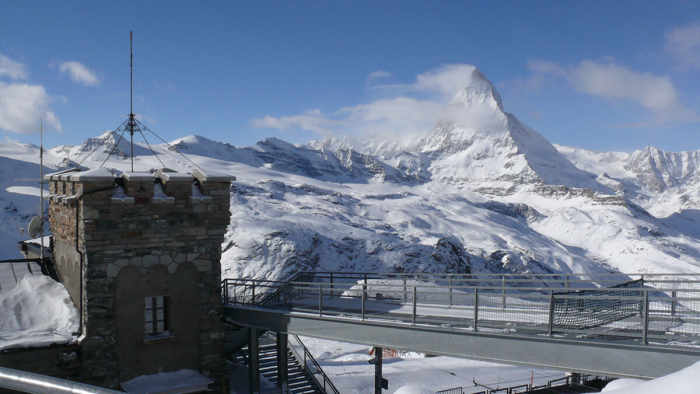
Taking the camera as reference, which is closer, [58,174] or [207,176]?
[207,176]

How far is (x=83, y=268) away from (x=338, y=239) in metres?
73.2

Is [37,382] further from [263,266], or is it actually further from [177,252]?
[263,266]

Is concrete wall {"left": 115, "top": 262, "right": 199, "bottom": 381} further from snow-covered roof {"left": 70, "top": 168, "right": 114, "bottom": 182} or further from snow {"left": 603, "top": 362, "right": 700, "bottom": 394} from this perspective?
snow {"left": 603, "top": 362, "right": 700, "bottom": 394}

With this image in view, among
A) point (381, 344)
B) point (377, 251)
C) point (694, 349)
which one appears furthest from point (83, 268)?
point (377, 251)

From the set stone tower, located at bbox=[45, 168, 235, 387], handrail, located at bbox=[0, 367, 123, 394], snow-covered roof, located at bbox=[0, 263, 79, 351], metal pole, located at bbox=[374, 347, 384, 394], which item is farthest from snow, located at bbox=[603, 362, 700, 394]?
metal pole, located at bbox=[374, 347, 384, 394]

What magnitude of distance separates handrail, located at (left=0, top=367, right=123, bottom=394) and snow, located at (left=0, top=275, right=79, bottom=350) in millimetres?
9928

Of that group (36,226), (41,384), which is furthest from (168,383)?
(41,384)

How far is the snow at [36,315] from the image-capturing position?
37.3 ft

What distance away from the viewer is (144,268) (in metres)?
12.6

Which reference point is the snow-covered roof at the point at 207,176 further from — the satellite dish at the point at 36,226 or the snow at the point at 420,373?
the snow at the point at 420,373

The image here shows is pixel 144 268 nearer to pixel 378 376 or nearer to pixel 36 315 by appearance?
pixel 36 315

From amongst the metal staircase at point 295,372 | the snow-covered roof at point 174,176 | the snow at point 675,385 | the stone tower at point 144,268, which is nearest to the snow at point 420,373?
the metal staircase at point 295,372

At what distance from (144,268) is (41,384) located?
10577 millimetres

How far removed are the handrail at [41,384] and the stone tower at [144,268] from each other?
992cm
